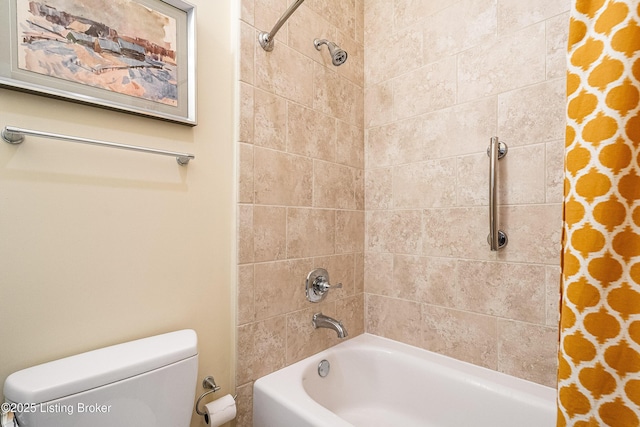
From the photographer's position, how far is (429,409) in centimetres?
140

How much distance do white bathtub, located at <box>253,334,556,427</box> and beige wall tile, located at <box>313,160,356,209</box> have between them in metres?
0.74

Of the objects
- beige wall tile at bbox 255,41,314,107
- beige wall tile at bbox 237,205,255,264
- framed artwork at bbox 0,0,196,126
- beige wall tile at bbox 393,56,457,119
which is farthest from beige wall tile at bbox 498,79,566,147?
framed artwork at bbox 0,0,196,126

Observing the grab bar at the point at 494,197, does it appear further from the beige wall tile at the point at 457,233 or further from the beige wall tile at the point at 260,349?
the beige wall tile at the point at 260,349

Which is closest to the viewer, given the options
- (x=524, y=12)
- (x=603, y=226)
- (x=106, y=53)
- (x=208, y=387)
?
(x=603, y=226)

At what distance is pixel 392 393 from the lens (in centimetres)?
153

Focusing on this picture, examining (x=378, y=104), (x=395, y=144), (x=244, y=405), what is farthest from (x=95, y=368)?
(x=378, y=104)

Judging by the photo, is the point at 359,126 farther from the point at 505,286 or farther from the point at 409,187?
the point at 505,286

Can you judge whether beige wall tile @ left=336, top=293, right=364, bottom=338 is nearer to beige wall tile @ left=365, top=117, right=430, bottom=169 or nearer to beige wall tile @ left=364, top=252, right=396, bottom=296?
beige wall tile @ left=364, top=252, right=396, bottom=296

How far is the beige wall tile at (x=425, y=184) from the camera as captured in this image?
1.47m

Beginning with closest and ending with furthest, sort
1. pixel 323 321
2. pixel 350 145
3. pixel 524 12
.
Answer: pixel 524 12 < pixel 323 321 < pixel 350 145

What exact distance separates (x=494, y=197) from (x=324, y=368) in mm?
1069

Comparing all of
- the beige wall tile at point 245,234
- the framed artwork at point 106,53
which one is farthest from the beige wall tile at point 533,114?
the framed artwork at point 106,53

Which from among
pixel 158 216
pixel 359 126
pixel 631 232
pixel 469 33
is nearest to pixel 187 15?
pixel 158 216

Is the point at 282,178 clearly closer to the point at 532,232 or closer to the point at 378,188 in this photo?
the point at 378,188
